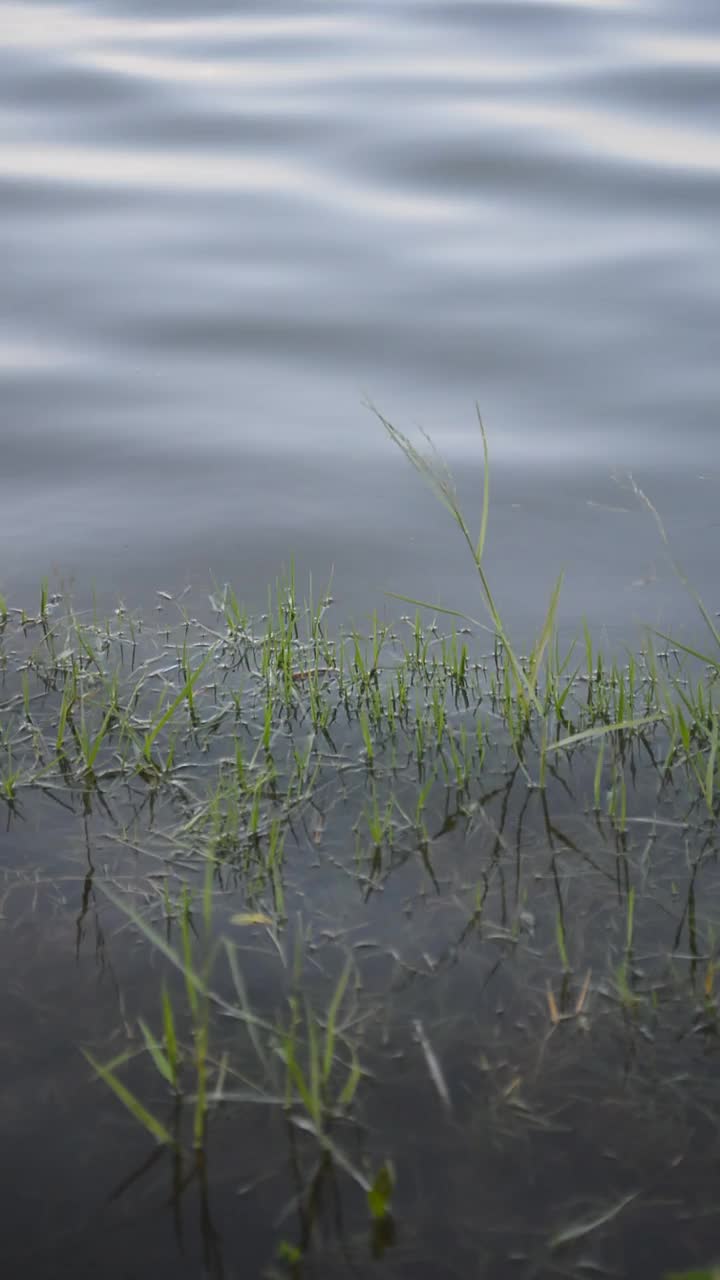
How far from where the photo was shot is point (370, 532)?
3.43 m

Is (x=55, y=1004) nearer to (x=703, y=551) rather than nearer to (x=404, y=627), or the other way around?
(x=404, y=627)

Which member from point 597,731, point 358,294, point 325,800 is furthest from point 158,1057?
point 358,294

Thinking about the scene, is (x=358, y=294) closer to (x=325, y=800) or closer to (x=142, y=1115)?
(x=325, y=800)

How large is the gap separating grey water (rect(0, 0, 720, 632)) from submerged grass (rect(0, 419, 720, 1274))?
35cm

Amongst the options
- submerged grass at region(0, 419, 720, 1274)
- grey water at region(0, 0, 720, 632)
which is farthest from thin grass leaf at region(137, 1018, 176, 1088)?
grey water at region(0, 0, 720, 632)

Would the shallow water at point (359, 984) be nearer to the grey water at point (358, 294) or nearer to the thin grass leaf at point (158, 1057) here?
the thin grass leaf at point (158, 1057)

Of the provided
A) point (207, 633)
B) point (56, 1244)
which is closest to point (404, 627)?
point (207, 633)

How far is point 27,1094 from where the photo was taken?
1.63 metres

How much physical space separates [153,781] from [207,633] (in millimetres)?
672

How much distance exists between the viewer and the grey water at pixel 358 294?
3.40 m

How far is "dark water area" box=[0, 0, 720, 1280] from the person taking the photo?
4.93 ft

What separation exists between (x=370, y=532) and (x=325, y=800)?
1.33 meters

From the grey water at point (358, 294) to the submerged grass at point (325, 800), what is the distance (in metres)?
0.35

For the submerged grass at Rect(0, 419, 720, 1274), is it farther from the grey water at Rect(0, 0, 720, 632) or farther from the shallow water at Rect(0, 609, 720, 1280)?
the grey water at Rect(0, 0, 720, 632)
